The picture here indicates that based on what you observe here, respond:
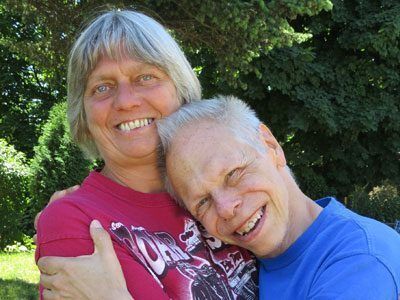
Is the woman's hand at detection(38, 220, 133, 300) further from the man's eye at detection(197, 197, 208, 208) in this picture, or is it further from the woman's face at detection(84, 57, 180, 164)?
the woman's face at detection(84, 57, 180, 164)

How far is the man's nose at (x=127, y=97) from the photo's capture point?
2055 millimetres

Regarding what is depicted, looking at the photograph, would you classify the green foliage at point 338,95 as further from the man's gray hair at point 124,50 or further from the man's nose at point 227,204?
the man's nose at point 227,204

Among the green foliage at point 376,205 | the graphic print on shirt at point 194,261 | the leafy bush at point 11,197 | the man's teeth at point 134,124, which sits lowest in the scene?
the green foliage at point 376,205

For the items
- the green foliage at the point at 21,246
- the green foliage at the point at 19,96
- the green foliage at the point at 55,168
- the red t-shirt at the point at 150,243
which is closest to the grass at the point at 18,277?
the green foliage at the point at 21,246

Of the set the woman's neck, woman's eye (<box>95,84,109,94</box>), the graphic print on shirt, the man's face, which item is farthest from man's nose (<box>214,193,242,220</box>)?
woman's eye (<box>95,84,109,94</box>)

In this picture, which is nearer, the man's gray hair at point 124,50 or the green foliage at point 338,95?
the man's gray hair at point 124,50

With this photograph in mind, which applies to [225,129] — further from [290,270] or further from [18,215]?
[18,215]

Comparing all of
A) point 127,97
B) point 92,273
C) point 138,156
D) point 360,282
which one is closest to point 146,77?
point 127,97

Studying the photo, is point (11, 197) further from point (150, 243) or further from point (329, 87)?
point (150, 243)

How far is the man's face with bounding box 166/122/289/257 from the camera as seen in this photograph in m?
1.91

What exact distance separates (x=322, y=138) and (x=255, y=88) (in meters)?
2.45

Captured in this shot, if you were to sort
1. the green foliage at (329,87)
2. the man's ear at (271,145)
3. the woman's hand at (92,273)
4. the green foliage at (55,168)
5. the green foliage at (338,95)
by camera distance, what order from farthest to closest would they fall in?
1. the green foliage at (55,168)
2. the green foliage at (338,95)
3. the green foliage at (329,87)
4. the man's ear at (271,145)
5. the woman's hand at (92,273)

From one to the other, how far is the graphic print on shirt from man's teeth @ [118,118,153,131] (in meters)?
0.43

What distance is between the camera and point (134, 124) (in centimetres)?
213
